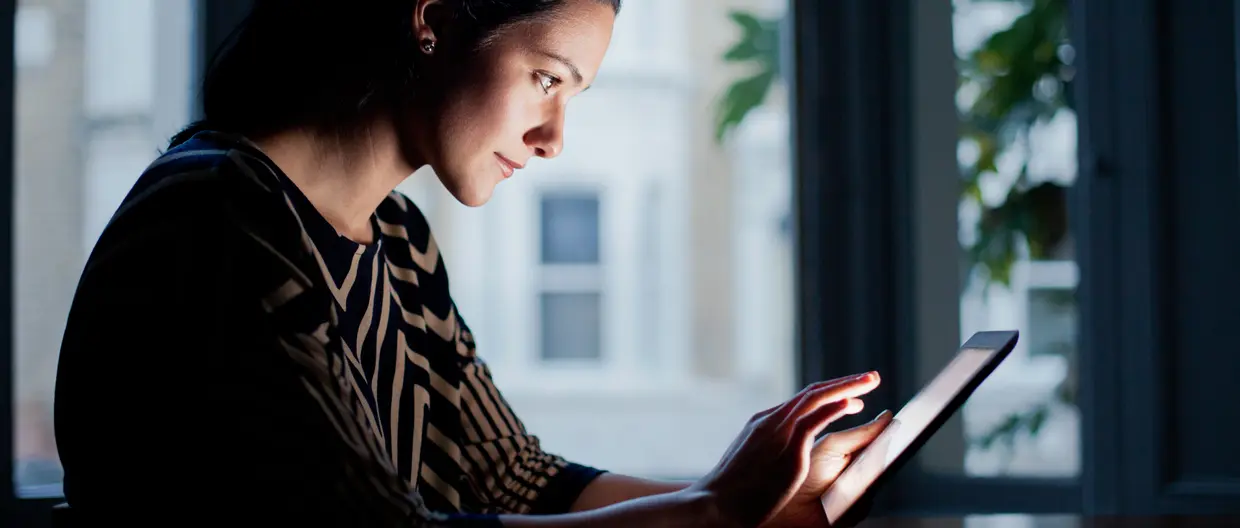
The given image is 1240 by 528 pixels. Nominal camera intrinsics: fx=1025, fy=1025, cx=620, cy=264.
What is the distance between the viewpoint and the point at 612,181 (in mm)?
9031

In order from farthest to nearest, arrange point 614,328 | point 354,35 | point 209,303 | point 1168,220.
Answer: point 614,328, point 1168,220, point 354,35, point 209,303

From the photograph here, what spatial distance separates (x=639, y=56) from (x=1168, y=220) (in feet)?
23.5

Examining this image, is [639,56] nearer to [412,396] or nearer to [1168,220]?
[1168,220]

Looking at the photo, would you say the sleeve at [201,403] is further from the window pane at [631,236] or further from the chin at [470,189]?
the window pane at [631,236]

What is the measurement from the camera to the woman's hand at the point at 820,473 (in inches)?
32.8

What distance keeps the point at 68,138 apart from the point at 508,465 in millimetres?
6209

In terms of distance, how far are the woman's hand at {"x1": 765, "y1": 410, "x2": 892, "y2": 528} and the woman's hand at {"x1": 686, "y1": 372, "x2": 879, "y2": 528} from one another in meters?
0.08

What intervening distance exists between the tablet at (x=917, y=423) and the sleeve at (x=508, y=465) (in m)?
0.30

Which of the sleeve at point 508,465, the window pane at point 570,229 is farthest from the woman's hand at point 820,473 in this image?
the window pane at point 570,229

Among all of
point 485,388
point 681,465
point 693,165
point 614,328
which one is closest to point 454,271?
point 614,328

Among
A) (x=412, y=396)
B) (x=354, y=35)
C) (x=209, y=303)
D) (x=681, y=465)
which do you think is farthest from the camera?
(x=681, y=465)

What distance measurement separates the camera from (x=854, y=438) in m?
0.83

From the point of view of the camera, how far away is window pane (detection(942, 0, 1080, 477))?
231cm

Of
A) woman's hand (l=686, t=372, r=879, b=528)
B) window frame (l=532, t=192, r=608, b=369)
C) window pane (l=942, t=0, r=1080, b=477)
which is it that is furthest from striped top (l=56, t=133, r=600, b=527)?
window frame (l=532, t=192, r=608, b=369)
